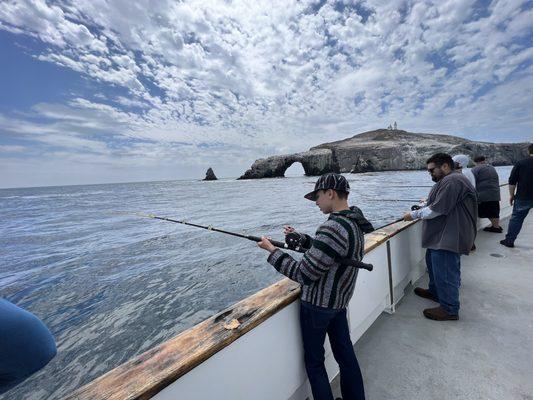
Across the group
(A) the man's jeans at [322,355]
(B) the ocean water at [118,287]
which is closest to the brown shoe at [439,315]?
(A) the man's jeans at [322,355]

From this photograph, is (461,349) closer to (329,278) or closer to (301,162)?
(329,278)

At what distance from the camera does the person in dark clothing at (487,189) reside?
5.60 m

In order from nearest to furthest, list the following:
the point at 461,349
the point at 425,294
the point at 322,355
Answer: the point at 322,355
the point at 461,349
the point at 425,294

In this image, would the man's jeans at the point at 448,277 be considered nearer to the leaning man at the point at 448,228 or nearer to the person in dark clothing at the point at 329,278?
the leaning man at the point at 448,228

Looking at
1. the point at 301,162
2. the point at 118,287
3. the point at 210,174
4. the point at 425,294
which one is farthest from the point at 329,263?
the point at 210,174

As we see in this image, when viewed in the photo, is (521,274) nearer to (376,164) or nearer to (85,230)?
(85,230)

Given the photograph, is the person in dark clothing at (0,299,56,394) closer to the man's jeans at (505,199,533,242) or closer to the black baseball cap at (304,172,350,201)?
the black baseball cap at (304,172,350,201)

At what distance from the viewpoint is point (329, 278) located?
1.66 m

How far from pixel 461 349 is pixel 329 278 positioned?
182 cm

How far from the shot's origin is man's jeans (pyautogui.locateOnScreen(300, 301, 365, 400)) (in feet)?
5.81

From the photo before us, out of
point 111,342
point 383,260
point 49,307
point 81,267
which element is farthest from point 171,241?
point 383,260

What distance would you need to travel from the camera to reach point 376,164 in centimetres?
8456

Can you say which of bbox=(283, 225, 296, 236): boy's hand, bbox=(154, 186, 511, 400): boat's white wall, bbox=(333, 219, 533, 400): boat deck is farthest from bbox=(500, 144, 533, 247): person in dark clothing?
bbox=(283, 225, 296, 236): boy's hand

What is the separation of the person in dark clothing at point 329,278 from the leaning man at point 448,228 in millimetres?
1613
